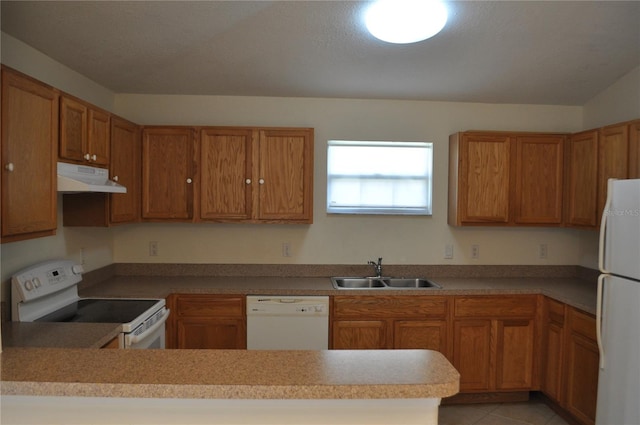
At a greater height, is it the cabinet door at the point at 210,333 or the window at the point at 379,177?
the window at the point at 379,177

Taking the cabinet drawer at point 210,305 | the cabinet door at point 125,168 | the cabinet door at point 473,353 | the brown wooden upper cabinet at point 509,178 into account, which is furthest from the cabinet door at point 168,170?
the cabinet door at point 473,353

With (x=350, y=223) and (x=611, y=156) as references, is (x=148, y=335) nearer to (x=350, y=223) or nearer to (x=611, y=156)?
(x=350, y=223)

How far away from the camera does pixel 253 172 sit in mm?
3068

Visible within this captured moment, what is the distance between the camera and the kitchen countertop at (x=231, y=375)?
108 cm

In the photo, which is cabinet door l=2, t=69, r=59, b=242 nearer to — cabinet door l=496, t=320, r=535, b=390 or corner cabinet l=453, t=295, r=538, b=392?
corner cabinet l=453, t=295, r=538, b=392

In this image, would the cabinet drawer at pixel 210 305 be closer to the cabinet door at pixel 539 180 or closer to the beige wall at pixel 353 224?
the beige wall at pixel 353 224

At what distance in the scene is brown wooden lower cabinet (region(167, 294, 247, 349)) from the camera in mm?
2854

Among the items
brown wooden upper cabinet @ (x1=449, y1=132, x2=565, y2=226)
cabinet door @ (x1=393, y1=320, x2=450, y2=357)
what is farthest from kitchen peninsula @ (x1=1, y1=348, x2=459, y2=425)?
brown wooden upper cabinet @ (x1=449, y1=132, x2=565, y2=226)

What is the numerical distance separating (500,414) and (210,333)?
2302 mm

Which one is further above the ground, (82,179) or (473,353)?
(82,179)

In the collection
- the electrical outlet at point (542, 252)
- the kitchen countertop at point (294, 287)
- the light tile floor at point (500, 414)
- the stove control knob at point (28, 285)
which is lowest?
the light tile floor at point (500, 414)

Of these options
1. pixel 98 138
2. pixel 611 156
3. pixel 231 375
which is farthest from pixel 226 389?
pixel 611 156

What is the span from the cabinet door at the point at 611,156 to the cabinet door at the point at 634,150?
2 cm

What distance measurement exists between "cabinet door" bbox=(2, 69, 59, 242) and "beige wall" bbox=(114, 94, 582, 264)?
141 centimetres
